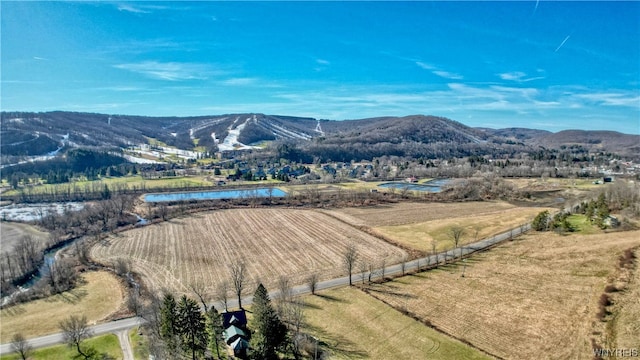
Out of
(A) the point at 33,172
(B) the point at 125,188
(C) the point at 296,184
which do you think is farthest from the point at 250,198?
(A) the point at 33,172

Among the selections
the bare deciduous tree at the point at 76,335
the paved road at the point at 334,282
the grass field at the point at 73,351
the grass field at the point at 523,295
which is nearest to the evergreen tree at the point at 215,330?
the grass field at the point at 73,351

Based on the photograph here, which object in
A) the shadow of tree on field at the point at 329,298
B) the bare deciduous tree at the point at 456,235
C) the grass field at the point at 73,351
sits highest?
the bare deciduous tree at the point at 456,235

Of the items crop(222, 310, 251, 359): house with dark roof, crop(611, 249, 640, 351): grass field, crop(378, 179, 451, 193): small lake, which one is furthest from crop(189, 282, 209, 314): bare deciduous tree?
crop(378, 179, 451, 193): small lake

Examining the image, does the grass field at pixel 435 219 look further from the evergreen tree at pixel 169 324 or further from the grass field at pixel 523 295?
the evergreen tree at pixel 169 324

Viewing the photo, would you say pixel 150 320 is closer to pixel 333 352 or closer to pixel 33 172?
pixel 333 352

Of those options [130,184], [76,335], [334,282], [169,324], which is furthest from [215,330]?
[130,184]
